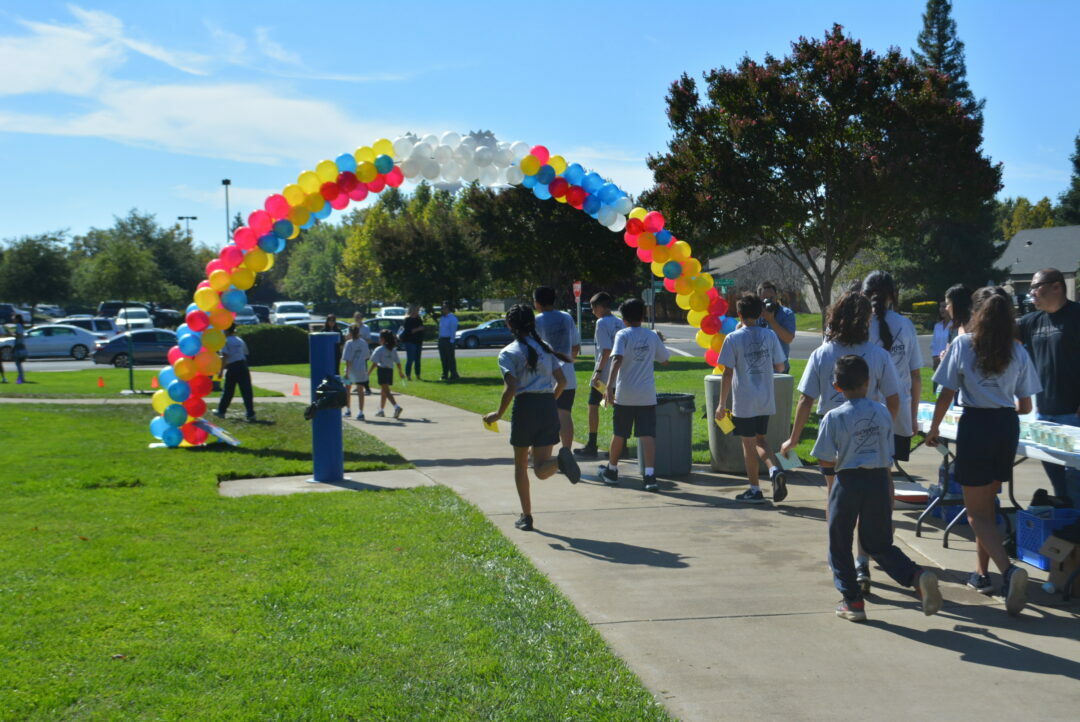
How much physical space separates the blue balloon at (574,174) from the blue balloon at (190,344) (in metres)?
5.14

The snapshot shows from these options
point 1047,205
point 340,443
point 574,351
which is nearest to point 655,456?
point 574,351

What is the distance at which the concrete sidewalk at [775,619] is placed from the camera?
4.21 metres

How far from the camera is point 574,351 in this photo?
33.8 ft

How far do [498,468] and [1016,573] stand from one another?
6.05 meters

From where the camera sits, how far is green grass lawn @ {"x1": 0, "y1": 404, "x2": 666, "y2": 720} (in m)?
4.16

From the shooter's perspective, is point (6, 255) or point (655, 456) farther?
point (6, 255)

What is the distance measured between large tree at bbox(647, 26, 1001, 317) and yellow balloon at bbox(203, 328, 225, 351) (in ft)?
29.7

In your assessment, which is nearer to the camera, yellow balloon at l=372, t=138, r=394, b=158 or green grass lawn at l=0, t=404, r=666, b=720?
green grass lawn at l=0, t=404, r=666, b=720

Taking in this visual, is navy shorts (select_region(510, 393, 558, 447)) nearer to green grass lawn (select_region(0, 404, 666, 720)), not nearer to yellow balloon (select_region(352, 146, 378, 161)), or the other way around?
green grass lawn (select_region(0, 404, 666, 720))

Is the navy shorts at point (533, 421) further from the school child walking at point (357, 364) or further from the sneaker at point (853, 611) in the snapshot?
the school child walking at point (357, 364)

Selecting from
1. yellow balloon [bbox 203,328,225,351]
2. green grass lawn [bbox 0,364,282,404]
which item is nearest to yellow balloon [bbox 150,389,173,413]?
yellow balloon [bbox 203,328,225,351]

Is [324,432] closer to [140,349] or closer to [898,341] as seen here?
[898,341]

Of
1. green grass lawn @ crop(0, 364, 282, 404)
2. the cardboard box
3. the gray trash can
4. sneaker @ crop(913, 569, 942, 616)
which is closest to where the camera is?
sneaker @ crop(913, 569, 942, 616)

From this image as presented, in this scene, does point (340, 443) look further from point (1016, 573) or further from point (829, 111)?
point (829, 111)
